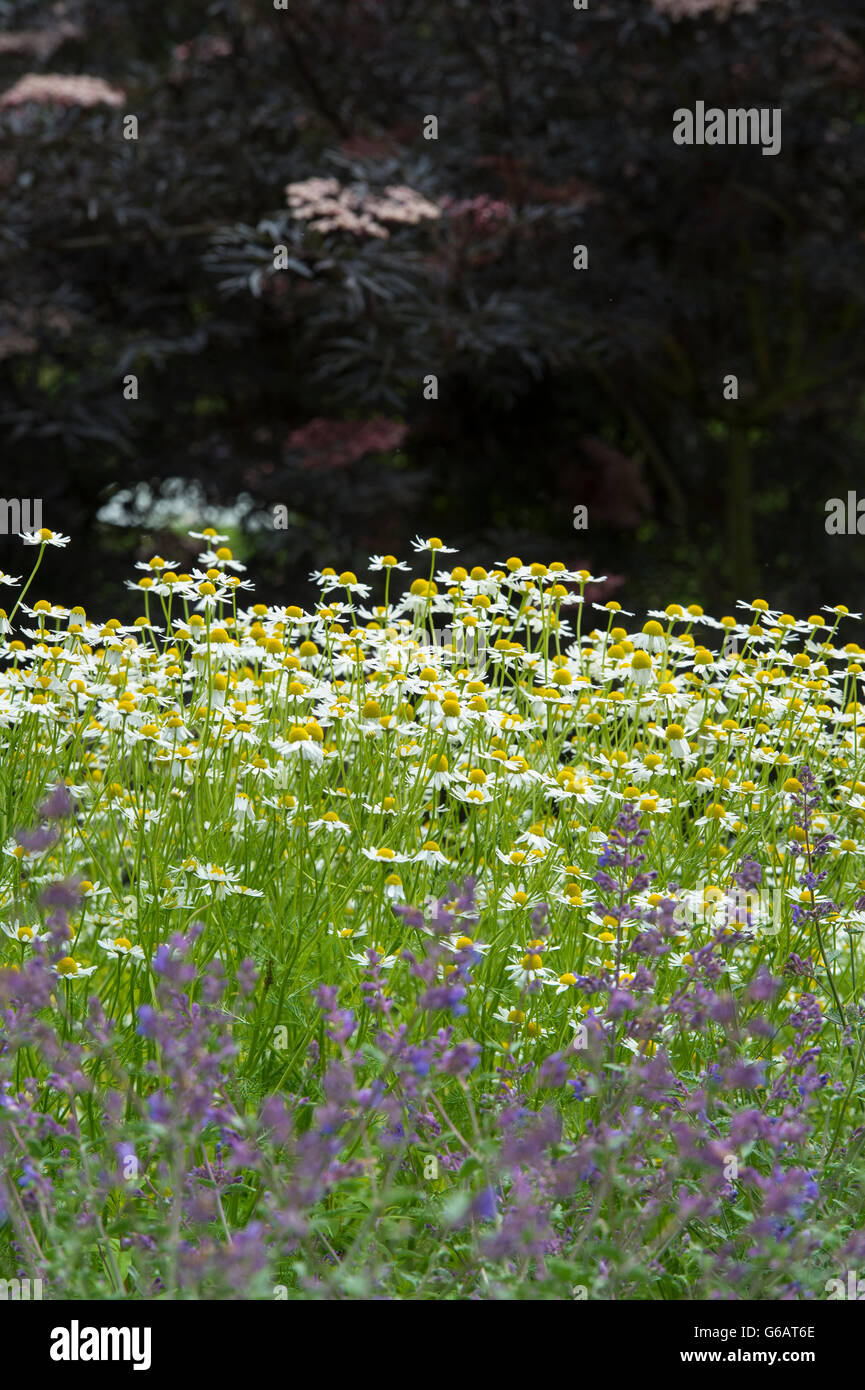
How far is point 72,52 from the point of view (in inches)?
360

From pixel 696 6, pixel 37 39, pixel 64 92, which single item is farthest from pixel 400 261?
pixel 37 39

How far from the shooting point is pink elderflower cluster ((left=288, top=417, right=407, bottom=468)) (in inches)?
288

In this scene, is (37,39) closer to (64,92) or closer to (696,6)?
(64,92)

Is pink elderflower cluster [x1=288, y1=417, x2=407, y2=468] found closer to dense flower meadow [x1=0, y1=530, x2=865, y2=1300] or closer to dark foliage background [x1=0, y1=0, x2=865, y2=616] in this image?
A: dark foliage background [x1=0, y1=0, x2=865, y2=616]

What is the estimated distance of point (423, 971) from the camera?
68.5 inches

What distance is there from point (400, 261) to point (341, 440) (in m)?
1.04

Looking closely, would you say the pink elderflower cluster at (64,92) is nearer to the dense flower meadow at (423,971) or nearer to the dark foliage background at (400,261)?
the dark foliage background at (400,261)

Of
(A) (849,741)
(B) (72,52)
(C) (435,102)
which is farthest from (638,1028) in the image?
(B) (72,52)

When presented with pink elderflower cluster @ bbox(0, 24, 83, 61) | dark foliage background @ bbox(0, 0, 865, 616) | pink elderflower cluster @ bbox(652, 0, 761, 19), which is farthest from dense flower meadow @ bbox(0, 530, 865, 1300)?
pink elderflower cluster @ bbox(0, 24, 83, 61)

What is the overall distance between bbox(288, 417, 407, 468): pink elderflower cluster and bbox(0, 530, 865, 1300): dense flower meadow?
364 centimetres

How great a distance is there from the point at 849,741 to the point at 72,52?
8.10 metres
